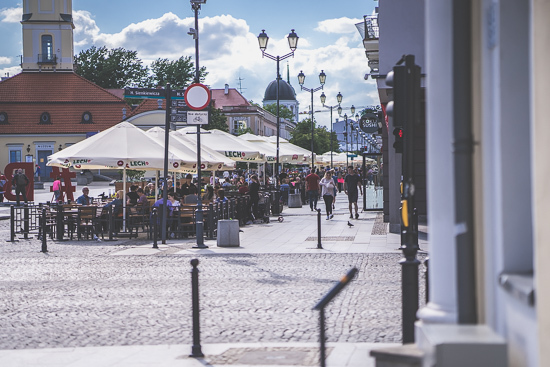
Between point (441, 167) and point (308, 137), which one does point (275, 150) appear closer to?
point (441, 167)

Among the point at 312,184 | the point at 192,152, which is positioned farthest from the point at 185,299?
the point at 312,184

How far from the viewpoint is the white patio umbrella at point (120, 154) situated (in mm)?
21797

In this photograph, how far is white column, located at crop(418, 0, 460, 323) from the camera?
17.0 ft

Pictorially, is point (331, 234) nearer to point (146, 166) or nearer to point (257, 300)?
point (146, 166)

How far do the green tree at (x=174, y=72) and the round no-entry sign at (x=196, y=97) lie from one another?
79494 millimetres

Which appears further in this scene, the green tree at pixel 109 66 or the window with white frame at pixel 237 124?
the window with white frame at pixel 237 124

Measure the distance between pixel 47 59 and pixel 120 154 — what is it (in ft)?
238

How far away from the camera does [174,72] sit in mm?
98812

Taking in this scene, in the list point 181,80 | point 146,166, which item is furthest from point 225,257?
point 181,80

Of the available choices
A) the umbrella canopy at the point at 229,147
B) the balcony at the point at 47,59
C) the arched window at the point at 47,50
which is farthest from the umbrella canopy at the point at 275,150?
the arched window at the point at 47,50

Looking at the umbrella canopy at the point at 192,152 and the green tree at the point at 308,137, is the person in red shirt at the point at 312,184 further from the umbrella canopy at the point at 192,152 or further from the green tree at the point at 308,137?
the green tree at the point at 308,137

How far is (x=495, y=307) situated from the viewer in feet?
16.4

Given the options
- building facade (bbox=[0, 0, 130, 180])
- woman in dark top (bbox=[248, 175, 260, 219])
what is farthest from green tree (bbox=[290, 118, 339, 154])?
woman in dark top (bbox=[248, 175, 260, 219])

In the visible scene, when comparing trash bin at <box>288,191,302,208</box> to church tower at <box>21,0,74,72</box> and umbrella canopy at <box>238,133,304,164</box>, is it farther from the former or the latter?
church tower at <box>21,0,74,72</box>
